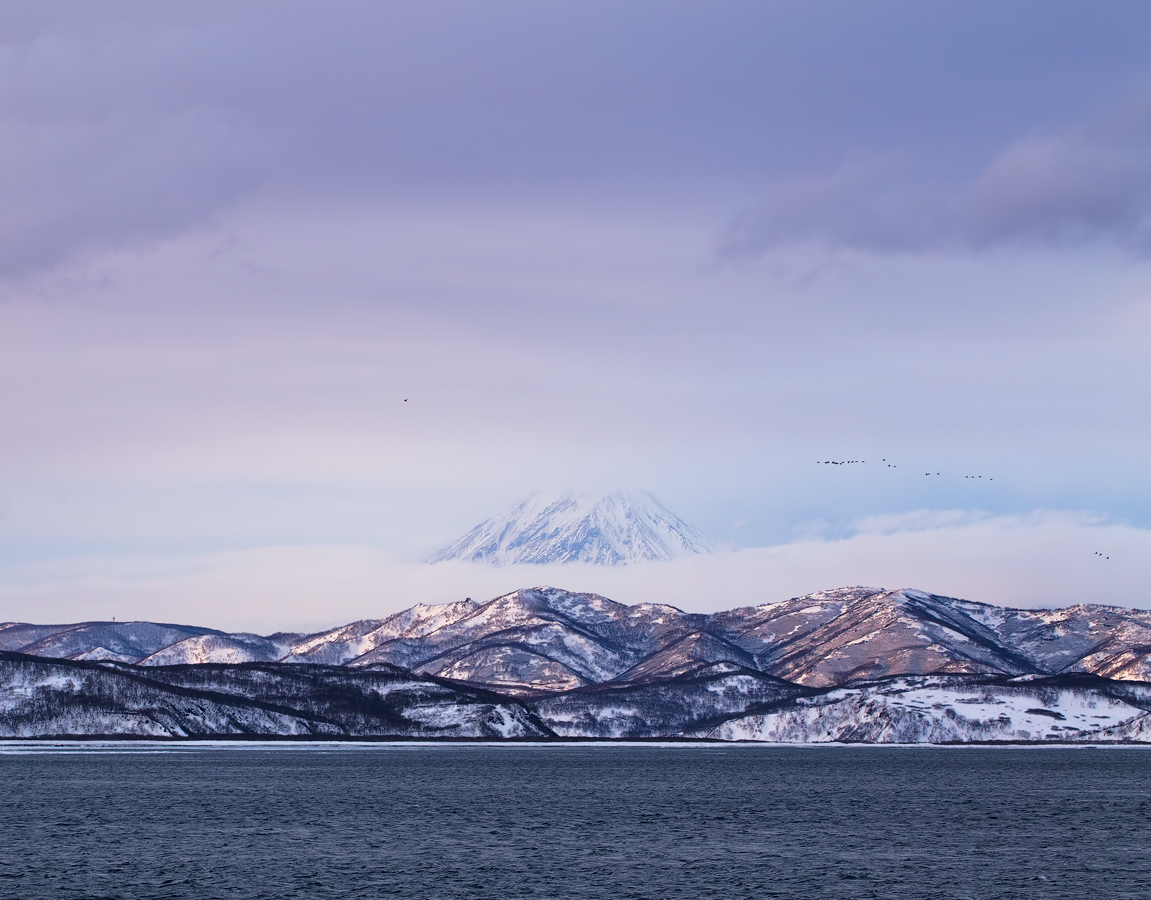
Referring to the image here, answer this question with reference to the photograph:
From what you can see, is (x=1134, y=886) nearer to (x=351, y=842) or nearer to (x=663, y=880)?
(x=663, y=880)

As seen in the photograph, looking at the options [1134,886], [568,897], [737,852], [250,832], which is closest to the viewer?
[568,897]

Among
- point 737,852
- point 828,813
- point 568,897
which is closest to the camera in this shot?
point 568,897

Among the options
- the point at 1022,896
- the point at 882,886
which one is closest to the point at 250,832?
the point at 882,886

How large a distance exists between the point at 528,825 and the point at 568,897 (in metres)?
60.2

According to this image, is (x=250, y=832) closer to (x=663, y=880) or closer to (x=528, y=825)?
(x=528, y=825)

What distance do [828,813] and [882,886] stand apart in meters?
78.6

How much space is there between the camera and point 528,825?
165 m

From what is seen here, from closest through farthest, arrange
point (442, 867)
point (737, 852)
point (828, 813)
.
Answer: point (442, 867)
point (737, 852)
point (828, 813)

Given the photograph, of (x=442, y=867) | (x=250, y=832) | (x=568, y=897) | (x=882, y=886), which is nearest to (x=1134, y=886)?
(x=882, y=886)

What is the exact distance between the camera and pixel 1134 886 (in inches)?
4451

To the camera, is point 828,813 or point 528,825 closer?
point 528,825

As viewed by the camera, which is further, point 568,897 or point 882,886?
point 882,886

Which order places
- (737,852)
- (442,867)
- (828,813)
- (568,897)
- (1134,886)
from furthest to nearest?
(828,813) < (737,852) < (442,867) < (1134,886) < (568,897)

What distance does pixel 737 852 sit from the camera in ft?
446
